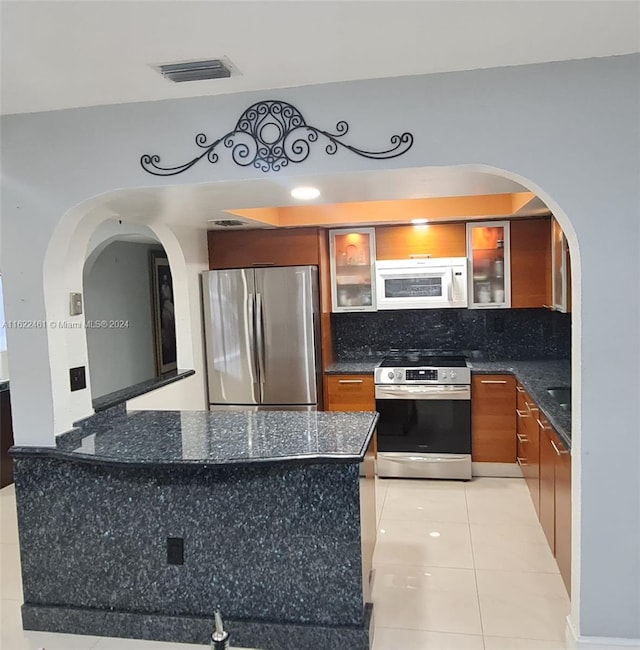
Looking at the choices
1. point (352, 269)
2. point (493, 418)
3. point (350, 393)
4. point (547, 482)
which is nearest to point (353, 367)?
point (350, 393)

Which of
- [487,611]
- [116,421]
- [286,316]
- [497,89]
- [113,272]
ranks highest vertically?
[497,89]

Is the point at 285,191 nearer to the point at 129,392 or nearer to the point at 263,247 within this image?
the point at 129,392

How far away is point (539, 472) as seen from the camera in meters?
3.44

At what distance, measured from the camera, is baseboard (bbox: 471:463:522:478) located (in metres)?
4.47

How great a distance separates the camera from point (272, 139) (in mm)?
2271

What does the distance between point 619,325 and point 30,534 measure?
109 inches

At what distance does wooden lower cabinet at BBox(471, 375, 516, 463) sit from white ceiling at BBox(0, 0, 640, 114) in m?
2.80

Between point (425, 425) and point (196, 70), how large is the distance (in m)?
3.27

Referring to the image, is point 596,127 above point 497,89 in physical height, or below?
below

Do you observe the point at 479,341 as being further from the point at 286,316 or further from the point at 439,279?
the point at 286,316

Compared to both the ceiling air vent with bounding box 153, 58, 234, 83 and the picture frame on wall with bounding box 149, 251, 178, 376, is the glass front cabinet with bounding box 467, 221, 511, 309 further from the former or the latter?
the picture frame on wall with bounding box 149, 251, 178, 376

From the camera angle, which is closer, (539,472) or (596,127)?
(596,127)

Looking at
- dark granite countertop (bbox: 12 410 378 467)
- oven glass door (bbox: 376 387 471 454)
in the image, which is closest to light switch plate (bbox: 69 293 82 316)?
dark granite countertop (bbox: 12 410 378 467)

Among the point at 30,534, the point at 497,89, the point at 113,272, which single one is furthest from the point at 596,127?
the point at 113,272
